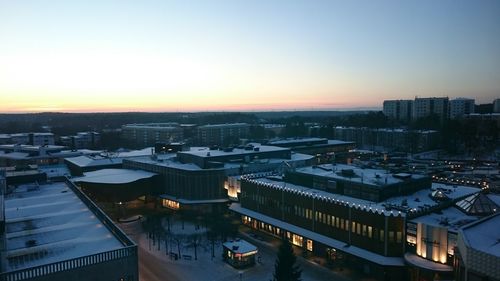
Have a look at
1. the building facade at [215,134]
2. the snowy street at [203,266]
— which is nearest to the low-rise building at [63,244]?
the snowy street at [203,266]

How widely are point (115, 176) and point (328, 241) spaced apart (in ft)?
152

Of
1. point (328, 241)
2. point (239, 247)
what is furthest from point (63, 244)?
point (328, 241)

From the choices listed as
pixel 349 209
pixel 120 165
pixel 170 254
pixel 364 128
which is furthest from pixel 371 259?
pixel 364 128

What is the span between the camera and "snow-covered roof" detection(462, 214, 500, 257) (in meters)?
24.9

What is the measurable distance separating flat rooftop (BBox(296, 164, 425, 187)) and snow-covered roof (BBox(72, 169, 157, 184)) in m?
31.9

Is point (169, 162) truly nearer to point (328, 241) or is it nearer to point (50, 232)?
point (328, 241)

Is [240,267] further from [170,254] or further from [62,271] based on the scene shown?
[62,271]

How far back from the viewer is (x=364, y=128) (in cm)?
15250

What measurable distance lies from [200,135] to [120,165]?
98.9 metres

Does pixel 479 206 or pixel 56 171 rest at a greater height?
pixel 479 206

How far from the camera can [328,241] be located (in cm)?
4409

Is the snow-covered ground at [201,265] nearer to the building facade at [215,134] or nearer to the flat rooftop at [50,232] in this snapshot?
the flat rooftop at [50,232]

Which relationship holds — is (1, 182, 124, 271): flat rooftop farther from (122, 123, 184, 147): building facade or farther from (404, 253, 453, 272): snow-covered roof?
(122, 123, 184, 147): building facade

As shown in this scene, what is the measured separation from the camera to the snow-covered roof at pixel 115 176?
227 ft
